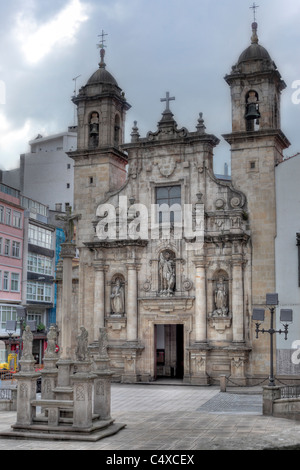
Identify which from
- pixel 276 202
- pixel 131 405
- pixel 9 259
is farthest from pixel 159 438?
pixel 9 259

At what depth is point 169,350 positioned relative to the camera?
35312mm

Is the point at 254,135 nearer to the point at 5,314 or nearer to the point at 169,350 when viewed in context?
the point at 169,350

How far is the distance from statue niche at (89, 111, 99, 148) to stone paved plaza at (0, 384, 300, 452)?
14.3 m

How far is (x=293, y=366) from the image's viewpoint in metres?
29.4

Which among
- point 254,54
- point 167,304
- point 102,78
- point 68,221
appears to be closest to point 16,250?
point 102,78

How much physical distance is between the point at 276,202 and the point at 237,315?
5.82m

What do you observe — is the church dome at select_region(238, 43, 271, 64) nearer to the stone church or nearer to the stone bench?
the stone church

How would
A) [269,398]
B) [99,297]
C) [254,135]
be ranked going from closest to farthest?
[269,398]
[254,135]
[99,297]

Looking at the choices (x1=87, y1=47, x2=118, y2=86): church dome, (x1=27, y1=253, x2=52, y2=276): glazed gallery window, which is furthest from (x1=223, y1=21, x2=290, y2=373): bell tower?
(x1=27, y1=253, x2=52, y2=276): glazed gallery window

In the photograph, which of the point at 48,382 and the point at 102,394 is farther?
the point at 48,382

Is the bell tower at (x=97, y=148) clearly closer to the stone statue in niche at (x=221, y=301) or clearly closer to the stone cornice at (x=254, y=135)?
the stone cornice at (x=254, y=135)

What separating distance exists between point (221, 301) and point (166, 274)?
316 centimetres

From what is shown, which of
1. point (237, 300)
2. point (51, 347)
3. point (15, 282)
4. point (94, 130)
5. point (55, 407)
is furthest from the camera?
point (15, 282)

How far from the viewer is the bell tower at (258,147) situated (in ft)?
101
